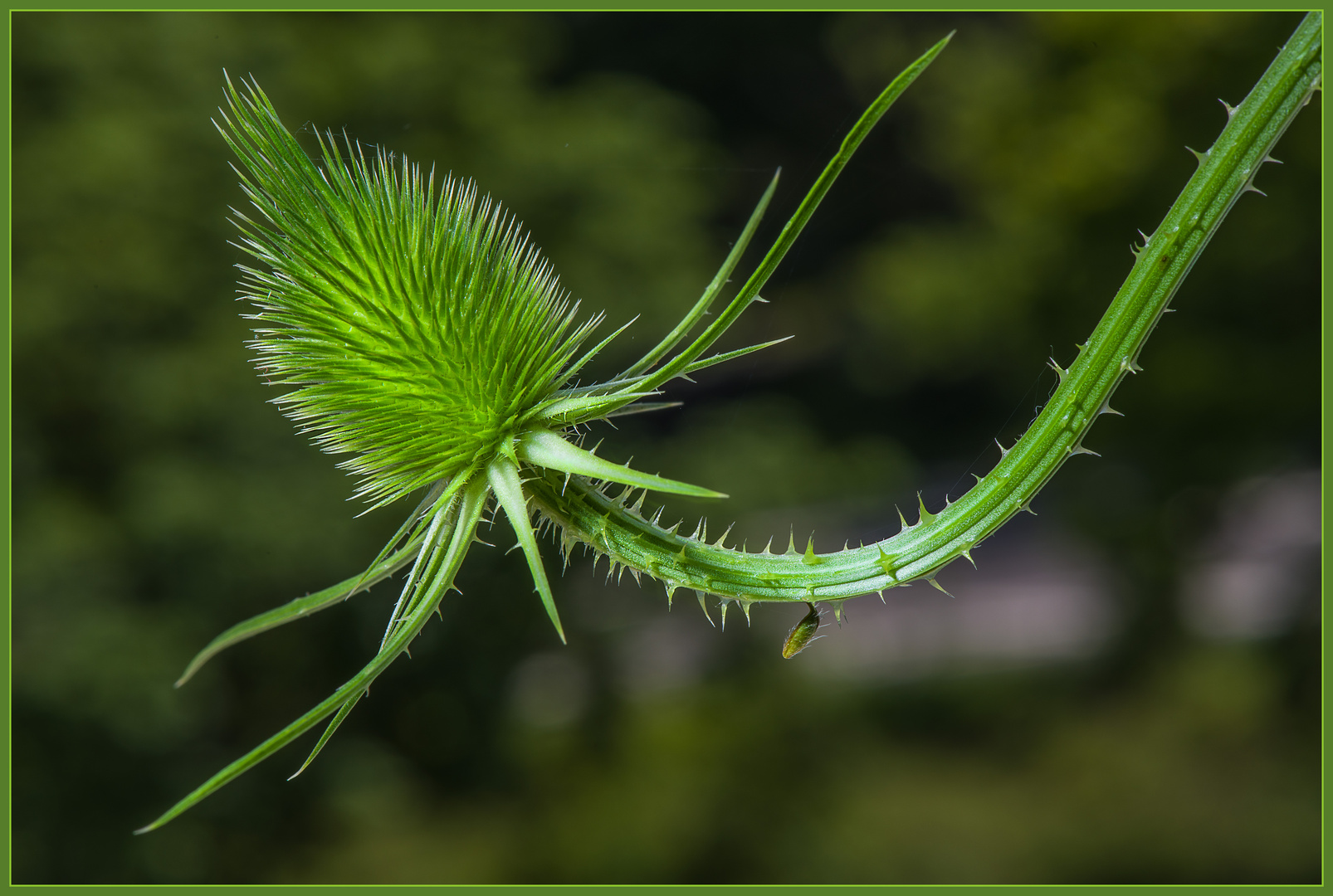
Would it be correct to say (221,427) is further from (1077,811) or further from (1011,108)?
(1077,811)

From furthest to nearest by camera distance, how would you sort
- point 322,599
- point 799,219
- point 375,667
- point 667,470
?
1. point 667,470
2. point 322,599
3. point 375,667
4. point 799,219

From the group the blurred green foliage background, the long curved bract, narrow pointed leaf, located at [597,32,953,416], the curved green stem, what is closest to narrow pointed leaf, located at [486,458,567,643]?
the long curved bract

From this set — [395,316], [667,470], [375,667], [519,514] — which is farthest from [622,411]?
[667,470]

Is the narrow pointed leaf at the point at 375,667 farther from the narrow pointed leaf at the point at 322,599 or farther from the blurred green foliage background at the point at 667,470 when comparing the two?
the blurred green foliage background at the point at 667,470

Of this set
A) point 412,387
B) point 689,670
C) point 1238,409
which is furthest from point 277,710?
point 1238,409

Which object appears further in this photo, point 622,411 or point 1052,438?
point 622,411

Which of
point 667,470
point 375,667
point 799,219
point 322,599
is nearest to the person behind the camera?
point 799,219

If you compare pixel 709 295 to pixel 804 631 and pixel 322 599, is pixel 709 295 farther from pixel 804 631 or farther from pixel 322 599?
pixel 322 599

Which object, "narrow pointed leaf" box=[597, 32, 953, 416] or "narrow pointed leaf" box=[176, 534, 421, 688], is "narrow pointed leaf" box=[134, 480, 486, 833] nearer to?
"narrow pointed leaf" box=[176, 534, 421, 688]
